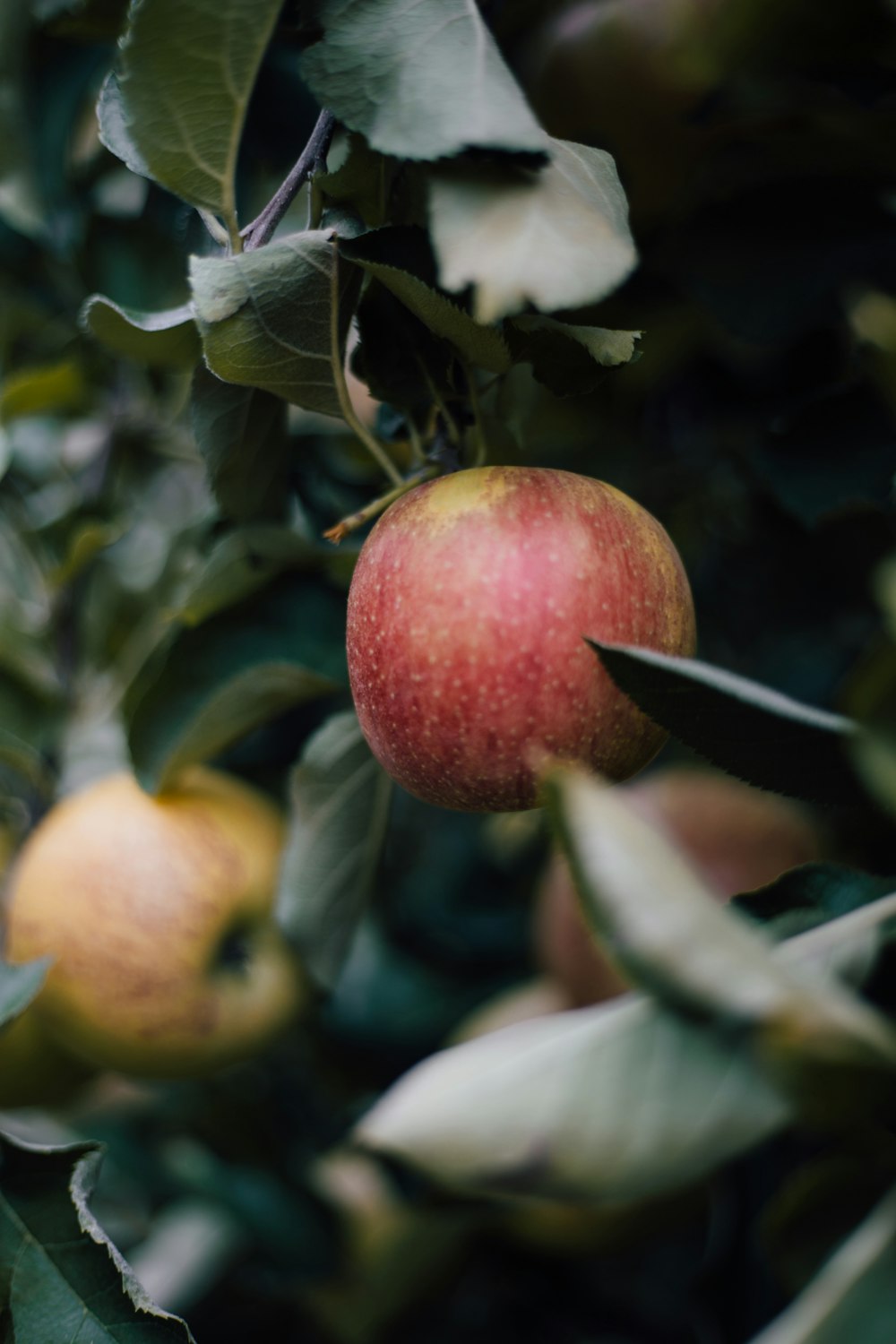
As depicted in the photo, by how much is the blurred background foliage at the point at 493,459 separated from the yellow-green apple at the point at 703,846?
0.05 meters

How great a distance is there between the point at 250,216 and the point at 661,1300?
1311mm

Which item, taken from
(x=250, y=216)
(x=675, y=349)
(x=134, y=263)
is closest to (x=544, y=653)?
(x=250, y=216)

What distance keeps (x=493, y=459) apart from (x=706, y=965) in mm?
428

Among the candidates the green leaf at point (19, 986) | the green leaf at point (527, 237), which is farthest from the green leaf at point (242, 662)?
the green leaf at point (527, 237)

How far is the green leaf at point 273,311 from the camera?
52cm

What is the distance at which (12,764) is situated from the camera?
104 cm

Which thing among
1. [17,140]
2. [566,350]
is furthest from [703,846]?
[17,140]

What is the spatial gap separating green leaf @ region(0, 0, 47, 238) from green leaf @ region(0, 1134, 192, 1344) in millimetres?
790

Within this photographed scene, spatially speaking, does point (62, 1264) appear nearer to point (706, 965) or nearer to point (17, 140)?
point (706, 965)

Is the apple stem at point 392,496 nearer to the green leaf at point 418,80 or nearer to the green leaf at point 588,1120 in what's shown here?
the green leaf at point 418,80

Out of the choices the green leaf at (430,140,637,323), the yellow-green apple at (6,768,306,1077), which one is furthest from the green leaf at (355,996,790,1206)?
the yellow-green apple at (6,768,306,1077)

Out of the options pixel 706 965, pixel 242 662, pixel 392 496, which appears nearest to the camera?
pixel 706 965

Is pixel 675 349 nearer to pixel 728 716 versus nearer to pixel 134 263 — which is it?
pixel 134 263

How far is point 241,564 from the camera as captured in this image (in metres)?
0.75
